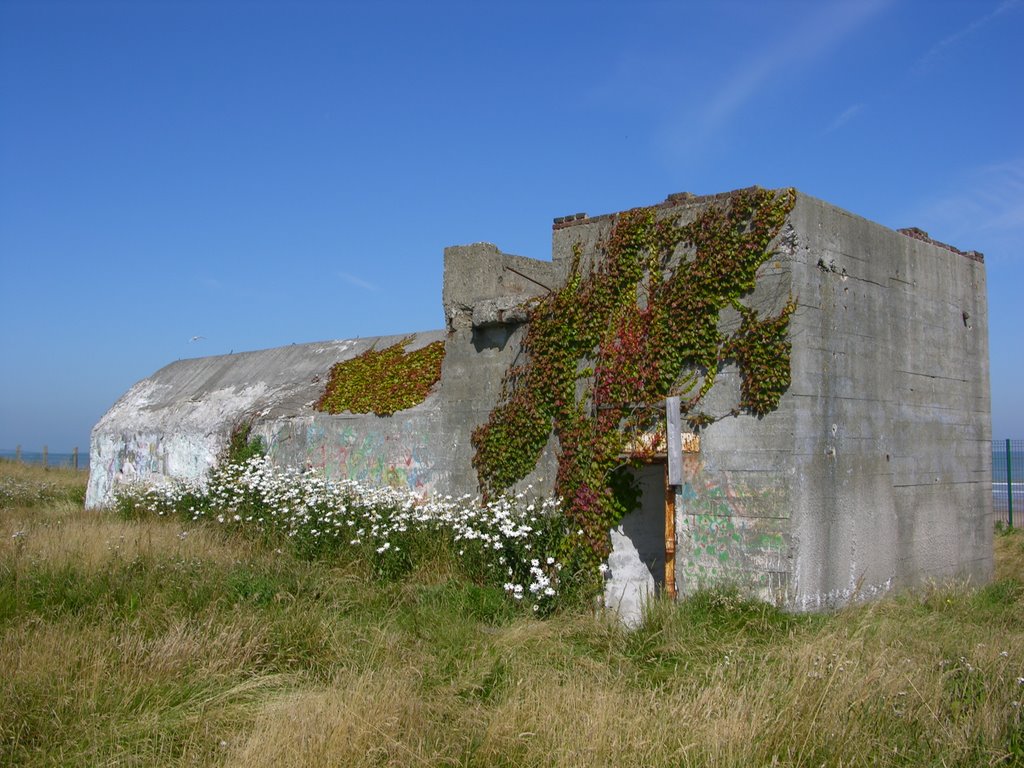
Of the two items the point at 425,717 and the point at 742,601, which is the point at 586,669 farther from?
the point at 742,601

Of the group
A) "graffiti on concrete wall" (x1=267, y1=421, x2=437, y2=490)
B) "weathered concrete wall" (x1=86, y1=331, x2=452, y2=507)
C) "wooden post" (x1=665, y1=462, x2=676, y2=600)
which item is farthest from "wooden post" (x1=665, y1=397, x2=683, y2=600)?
"graffiti on concrete wall" (x1=267, y1=421, x2=437, y2=490)

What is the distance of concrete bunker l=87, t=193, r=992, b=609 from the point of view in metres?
8.71

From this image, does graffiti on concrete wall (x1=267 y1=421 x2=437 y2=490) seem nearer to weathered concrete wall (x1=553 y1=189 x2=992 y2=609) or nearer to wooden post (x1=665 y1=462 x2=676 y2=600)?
wooden post (x1=665 y1=462 x2=676 y2=600)

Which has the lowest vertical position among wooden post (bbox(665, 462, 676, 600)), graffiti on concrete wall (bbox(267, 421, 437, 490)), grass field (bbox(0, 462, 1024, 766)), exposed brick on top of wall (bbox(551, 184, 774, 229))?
grass field (bbox(0, 462, 1024, 766))

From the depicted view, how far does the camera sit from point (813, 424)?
875cm

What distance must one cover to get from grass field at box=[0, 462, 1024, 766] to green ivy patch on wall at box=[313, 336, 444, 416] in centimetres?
432

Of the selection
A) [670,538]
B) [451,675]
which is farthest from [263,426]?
[451,675]

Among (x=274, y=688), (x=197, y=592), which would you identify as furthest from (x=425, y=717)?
(x=197, y=592)

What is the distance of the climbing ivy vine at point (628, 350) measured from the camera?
8898mm

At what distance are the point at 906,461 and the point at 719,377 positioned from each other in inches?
100

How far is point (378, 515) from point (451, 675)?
4154 millimetres

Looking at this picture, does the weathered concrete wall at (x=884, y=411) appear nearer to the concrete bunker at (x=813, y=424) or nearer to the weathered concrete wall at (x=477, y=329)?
the concrete bunker at (x=813, y=424)

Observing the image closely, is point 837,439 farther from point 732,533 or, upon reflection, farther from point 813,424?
point 732,533

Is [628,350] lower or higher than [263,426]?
higher
